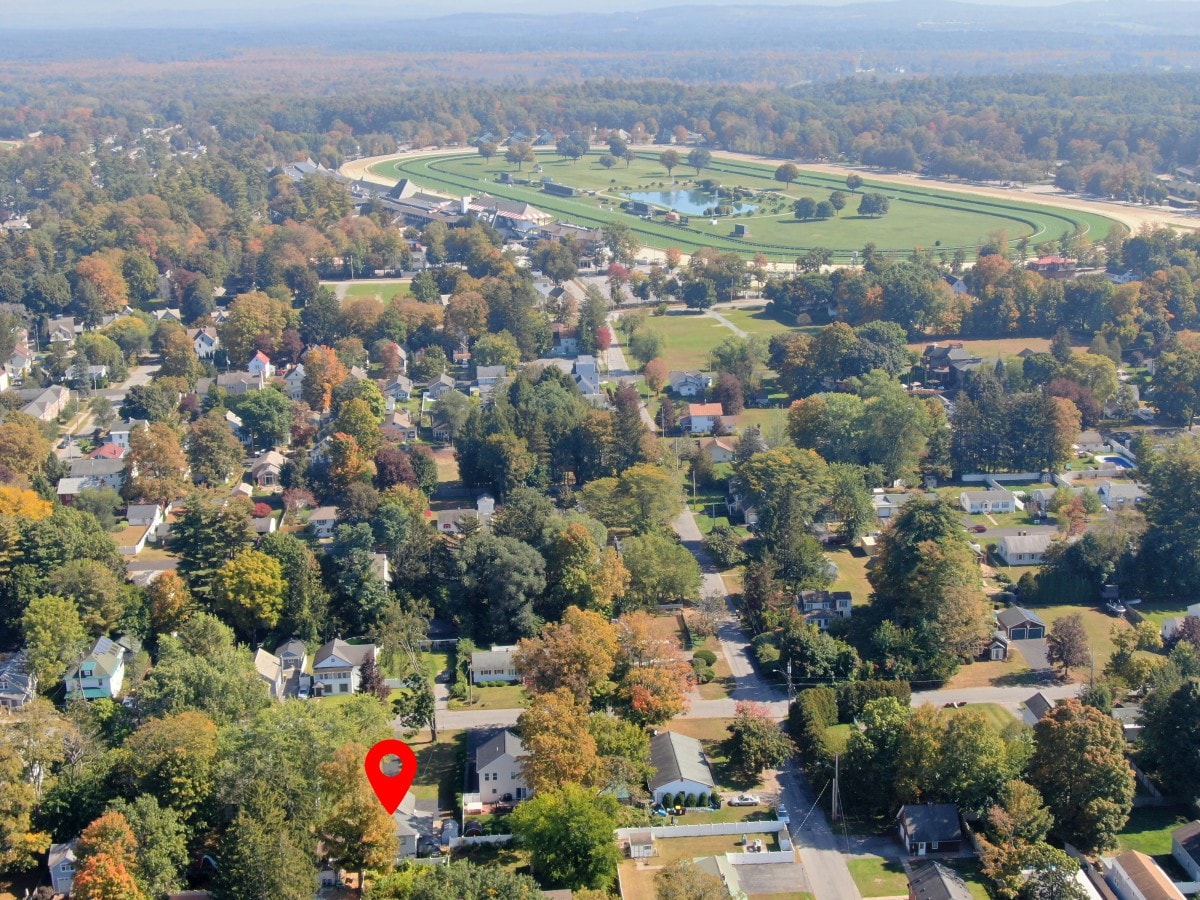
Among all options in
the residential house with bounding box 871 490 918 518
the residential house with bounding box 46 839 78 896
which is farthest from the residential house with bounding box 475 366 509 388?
the residential house with bounding box 46 839 78 896

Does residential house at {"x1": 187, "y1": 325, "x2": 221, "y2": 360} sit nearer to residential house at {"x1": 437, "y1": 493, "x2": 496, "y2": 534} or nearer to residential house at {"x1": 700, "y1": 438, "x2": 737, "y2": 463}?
residential house at {"x1": 437, "y1": 493, "x2": 496, "y2": 534}

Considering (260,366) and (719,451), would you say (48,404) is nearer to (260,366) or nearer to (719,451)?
(260,366)

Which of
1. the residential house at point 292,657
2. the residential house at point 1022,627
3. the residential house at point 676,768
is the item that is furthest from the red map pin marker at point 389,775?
the residential house at point 1022,627

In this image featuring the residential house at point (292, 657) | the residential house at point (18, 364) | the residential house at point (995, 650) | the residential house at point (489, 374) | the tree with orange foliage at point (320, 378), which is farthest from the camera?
the residential house at point (18, 364)

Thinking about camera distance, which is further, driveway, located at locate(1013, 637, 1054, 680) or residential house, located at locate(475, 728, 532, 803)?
driveway, located at locate(1013, 637, 1054, 680)

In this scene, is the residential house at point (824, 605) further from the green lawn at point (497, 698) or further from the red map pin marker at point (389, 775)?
the red map pin marker at point (389, 775)

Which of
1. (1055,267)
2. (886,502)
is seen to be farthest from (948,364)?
(1055,267)
